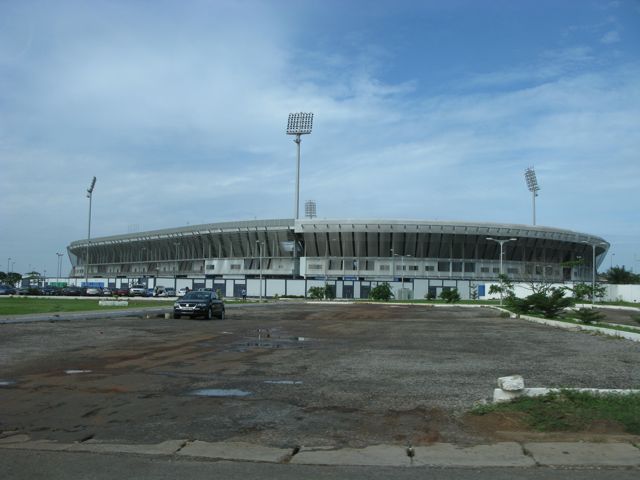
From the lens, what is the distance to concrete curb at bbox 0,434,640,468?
243 inches

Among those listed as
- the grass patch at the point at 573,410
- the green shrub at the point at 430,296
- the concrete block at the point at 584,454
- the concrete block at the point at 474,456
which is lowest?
the green shrub at the point at 430,296

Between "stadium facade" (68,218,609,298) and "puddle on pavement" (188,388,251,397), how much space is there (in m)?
88.4

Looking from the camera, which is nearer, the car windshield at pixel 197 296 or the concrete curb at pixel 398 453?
the concrete curb at pixel 398 453

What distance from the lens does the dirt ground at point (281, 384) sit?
24.3 feet

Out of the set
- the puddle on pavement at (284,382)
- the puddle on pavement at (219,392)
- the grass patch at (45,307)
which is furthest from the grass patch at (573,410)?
the grass patch at (45,307)

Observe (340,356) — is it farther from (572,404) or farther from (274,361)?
(572,404)

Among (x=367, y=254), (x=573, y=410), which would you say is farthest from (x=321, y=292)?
(x=573, y=410)

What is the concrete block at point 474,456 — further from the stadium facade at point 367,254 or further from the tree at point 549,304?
the stadium facade at point 367,254

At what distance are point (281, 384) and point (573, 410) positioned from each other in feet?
16.8

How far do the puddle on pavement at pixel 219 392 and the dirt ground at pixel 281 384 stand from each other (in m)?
0.02

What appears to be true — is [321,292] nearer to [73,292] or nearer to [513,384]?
[73,292]

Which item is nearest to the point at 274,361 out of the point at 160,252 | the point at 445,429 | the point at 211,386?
the point at 211,386

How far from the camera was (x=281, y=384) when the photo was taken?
426 inches

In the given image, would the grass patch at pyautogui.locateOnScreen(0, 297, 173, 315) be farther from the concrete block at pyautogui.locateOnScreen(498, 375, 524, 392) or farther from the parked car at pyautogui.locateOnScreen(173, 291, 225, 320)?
the concrete block at pyautogui.locateOnScreen(498, 375, 524, 392)
